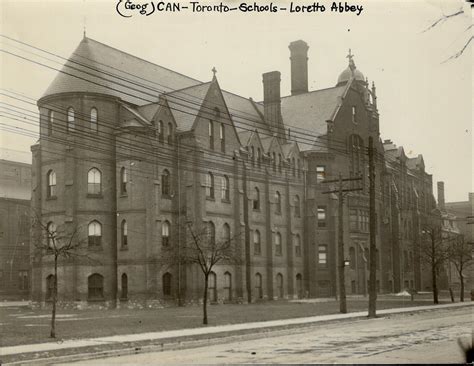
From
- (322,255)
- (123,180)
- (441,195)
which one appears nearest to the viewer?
(123,180)

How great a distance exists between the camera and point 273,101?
63562 millimetres

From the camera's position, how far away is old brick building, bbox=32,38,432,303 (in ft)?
148

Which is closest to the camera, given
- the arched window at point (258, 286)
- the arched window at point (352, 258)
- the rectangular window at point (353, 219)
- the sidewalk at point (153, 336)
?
the sidewalk at point (153, 336)

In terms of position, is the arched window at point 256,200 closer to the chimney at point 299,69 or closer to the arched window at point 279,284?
the arched window at point 279,284

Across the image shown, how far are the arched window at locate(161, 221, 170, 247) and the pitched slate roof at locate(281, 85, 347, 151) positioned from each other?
19.9m

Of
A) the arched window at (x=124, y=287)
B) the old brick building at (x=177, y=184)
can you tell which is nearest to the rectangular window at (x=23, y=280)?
the old brick building at (x=177, y=184)

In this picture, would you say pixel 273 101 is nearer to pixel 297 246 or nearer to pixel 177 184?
pixel 297 246

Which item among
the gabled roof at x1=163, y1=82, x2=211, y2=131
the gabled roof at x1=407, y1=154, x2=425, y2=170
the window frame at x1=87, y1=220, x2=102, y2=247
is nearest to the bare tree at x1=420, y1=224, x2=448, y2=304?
the gabled roof at x1=407, y1=154, x2=425, y2=170

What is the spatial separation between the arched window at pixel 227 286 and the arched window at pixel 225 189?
5.78 metres

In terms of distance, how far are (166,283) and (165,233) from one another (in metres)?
3.43

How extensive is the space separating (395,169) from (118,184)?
4132 centimetres

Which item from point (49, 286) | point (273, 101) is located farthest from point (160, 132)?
point (273, 101)

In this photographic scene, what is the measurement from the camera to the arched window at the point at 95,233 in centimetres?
4525

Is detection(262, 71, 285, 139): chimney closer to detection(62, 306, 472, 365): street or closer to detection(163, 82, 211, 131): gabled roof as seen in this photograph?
detection(163, 82, 211, 131): gabled roof
